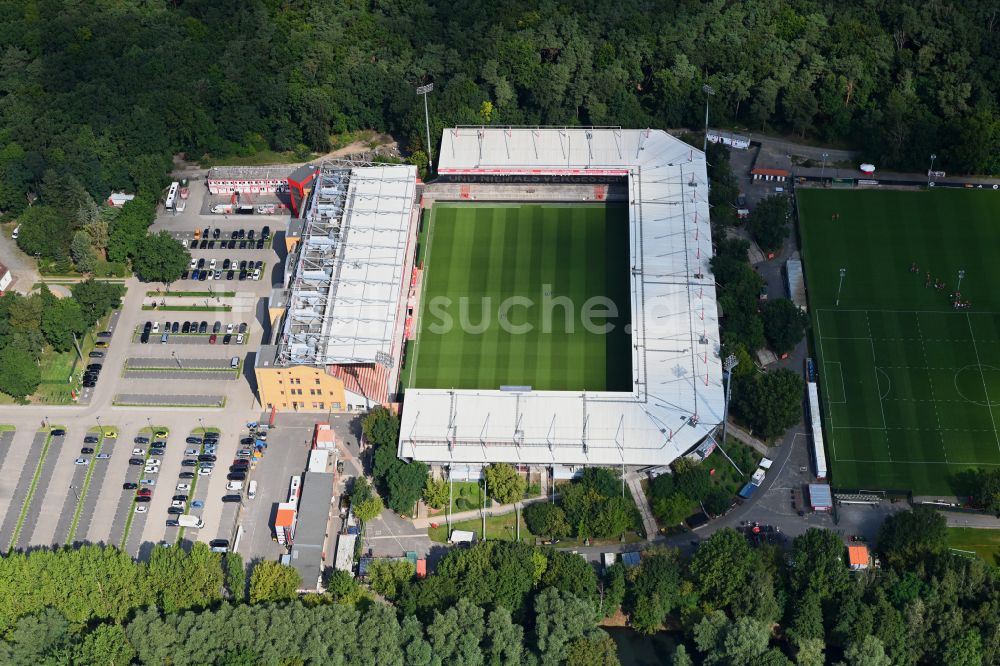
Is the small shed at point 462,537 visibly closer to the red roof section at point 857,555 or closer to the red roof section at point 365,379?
the red roof section at point 365,379

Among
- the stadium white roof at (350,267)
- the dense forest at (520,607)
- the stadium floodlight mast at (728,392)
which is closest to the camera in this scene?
the dense forest at (520,607)

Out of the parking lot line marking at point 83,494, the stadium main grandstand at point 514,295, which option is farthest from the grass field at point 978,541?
the parking lot line marking at point 83,494

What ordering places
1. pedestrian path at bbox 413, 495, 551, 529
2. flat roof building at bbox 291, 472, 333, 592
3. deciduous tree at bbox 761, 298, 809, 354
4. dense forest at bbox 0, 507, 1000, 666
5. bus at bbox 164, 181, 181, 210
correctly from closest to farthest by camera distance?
dense forest at bbox 0, 507, 1000, 666 < flat roof building at bbox 291, 472, 333, 592 < pedestrian path at bbox 413, 495, 551, 529 < deciduous tree at bbox 761, 298, 809, 354 < bus at bbox 164, 181, 181, 210

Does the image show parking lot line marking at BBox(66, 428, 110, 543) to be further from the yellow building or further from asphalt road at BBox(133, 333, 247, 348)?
the yellow building

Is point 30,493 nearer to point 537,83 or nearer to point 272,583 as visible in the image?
point 272,583

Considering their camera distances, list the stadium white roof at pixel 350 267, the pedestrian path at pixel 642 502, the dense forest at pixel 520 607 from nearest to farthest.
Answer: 1. the dense forest at pixel 520 607
2. the pedestrian path at pixel 642 502
3. the stadium white roof at pixel 350 267

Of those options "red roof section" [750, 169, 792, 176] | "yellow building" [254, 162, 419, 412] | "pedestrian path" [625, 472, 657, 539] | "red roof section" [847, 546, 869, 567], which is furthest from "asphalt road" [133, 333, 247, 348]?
"red roof section" [847, 546, 869, 567]
